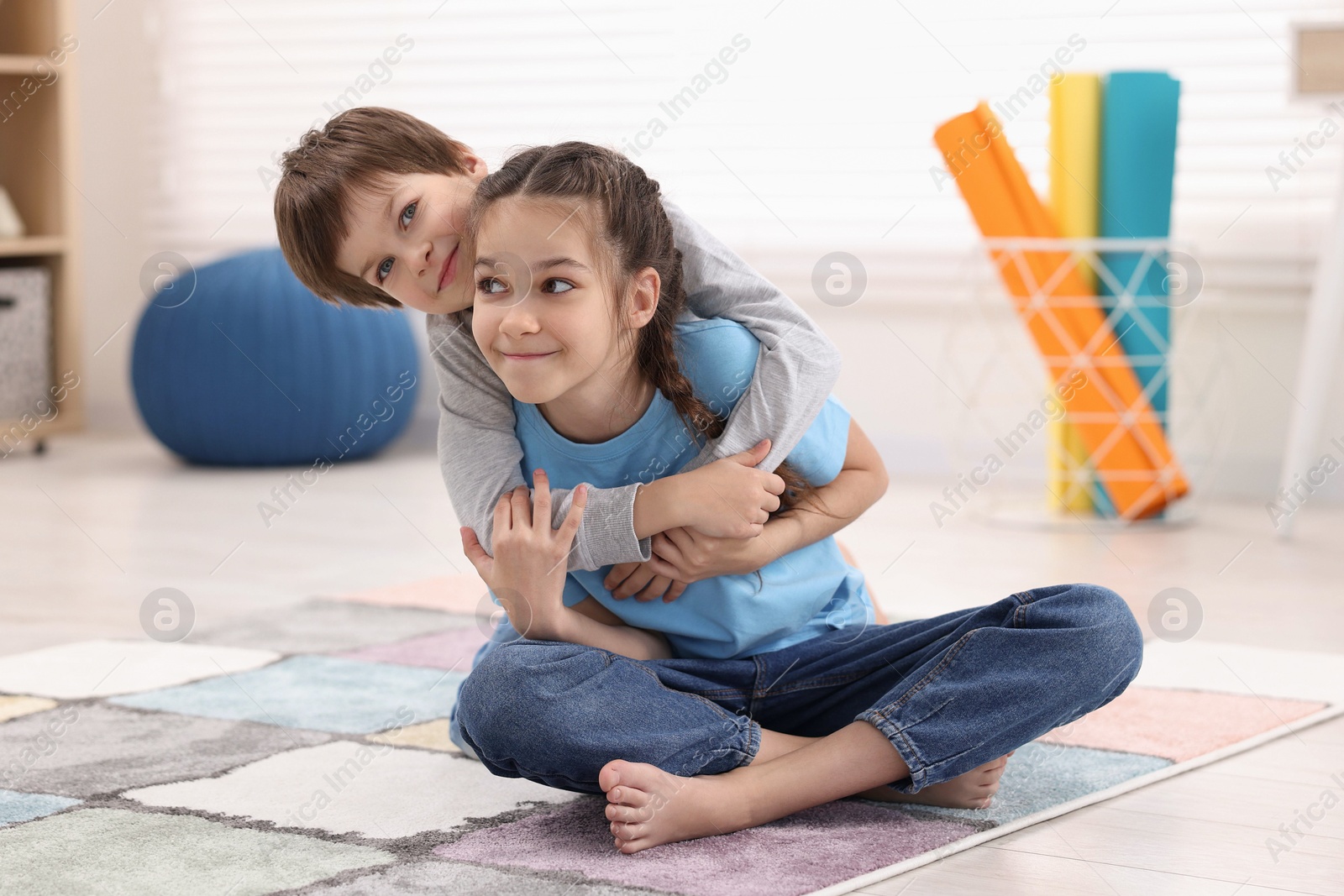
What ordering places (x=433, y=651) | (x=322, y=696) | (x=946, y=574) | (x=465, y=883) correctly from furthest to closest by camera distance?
(x=946, y=574)
(x=433, y=651)
(x=322, y=696)
(x=465, y=883)

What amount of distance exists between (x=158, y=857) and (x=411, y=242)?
41 cm

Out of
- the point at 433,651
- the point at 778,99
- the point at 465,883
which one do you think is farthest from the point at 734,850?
the point at 778,99

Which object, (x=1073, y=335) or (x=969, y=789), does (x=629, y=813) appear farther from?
(x=1073, y=335)

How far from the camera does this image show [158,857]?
2.72 feet

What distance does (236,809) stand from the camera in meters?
0.92

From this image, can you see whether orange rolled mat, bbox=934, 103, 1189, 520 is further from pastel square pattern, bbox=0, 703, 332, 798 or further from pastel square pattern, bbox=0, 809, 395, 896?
pastel square pattern, bbox=0, 809, 395, 896

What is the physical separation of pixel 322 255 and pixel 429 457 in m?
1.79

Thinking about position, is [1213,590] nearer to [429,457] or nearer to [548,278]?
[548,278]

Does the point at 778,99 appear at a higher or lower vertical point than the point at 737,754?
higher

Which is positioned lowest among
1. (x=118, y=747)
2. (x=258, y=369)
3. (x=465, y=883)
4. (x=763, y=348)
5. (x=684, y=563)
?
(x=258, y=369)

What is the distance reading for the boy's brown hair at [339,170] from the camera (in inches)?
38.4

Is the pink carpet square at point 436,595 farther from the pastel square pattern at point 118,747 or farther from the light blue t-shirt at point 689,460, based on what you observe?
the light blue t-shirt at point 689,460

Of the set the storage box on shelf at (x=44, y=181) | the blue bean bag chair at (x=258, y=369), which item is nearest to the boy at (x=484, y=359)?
the blue bean bag chair at (x=258, y=369)

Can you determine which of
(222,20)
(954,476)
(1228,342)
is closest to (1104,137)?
(1228,342)
